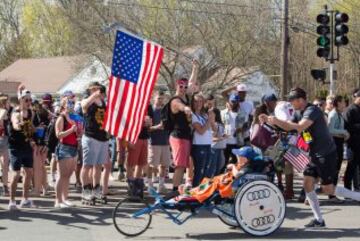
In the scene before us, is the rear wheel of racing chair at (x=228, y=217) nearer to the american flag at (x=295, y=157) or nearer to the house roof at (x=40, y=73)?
the american flag at (x=295, y=157)

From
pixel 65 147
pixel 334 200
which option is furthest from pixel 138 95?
pixel 334 200

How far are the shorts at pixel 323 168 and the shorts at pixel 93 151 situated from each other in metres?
3.30

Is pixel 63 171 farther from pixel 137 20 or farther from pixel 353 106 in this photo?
pixel 137 20

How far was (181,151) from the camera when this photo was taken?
1067 centimetres

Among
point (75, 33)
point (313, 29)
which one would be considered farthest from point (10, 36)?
point (313, 29)

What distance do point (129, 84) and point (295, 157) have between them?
343 centimetres

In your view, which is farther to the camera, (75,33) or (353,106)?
(75,33)

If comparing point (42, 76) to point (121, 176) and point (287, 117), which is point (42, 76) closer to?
point (121, 176)

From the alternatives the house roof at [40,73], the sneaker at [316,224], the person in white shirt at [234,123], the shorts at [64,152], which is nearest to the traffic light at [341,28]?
the person in white shirt at [234,123]

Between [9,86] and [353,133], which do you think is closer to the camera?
[353,133]

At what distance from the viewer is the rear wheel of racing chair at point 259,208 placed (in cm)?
824

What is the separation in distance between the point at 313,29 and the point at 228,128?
2339 centimetres

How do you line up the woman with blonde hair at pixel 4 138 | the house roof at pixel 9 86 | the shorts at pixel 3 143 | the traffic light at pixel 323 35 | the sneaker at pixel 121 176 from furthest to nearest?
the house roof at pixel 9 86 → the traffic light at pixel 323 35 → the sneaker at pixel 121 176 → the shorts at pixel 3 143 → the woman with blonde hair at pixel 4 138

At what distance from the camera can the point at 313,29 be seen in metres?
34.5
